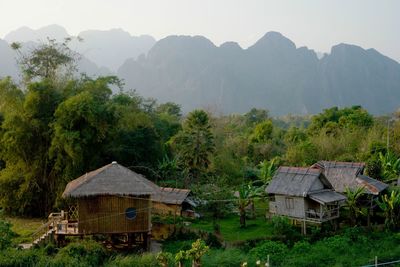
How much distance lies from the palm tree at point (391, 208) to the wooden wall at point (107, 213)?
10561 millimetres

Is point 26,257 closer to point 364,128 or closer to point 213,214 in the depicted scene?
point 213,214

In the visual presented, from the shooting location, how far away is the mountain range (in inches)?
3799

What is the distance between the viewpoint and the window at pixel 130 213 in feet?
60.8

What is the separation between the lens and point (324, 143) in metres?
35.3

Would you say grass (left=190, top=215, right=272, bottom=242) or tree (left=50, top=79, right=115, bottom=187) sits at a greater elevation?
tree (left=50, top=79, right=115, bottom=187)

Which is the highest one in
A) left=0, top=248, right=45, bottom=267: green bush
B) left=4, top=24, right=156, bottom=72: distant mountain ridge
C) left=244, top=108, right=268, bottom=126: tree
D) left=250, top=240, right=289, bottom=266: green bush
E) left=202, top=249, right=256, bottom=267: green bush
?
left=4, top=24, right=156, bottom=72: distant mountain ridge

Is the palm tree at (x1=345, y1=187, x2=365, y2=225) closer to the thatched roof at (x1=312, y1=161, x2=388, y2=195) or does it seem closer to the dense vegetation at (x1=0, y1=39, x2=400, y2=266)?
the dense vegetation at (x1=0, y1=39, x2=400, y2=266)

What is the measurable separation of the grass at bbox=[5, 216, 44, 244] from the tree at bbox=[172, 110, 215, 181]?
8.84m

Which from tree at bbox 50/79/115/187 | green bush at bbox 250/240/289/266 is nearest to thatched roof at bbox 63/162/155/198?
tree at bbox 50/79/115/187

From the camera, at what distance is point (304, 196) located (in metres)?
21.3

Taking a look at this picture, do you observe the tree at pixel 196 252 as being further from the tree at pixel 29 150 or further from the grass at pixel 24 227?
the tree at pixel 29 150

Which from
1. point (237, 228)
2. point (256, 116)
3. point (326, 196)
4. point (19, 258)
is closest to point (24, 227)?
point (19, 258)

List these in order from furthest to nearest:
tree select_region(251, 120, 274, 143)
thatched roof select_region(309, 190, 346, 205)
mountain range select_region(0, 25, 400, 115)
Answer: mountain range select_region(0, 25, 400, 115)
tree select_region(251, 120, 274, 143)
thatched roof select_region(309, 190, 346, 205)

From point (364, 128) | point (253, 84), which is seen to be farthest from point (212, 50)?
point (364, 128)
